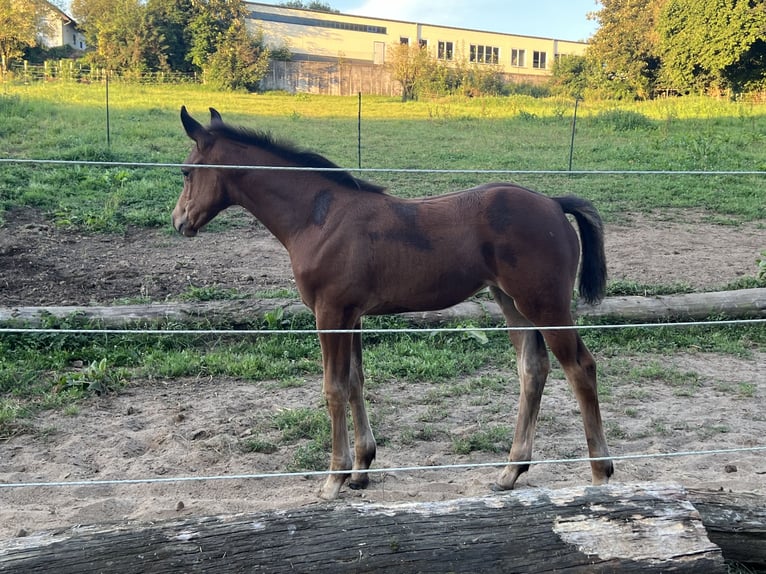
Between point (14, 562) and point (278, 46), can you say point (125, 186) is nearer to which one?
point (14, 562)

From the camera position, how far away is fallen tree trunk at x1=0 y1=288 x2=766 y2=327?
19.3 ft

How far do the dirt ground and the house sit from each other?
99.5ft

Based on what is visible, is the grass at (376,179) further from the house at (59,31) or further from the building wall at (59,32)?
the building wall at (59,32)

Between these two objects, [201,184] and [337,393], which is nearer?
[337,393]

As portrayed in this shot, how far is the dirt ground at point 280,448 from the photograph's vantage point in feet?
12.1

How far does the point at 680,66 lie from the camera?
26.5 metres

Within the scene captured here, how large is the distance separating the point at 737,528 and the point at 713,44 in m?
26.4

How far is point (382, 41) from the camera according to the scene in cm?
4141

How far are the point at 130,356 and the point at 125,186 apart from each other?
5870 mm

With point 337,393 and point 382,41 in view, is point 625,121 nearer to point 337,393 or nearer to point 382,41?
point 337,393

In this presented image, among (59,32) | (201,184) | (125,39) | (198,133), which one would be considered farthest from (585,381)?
(59,32)

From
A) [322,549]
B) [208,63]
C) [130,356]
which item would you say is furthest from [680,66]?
[322,549]

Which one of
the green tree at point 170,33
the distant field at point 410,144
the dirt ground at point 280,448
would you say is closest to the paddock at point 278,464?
the dirt ground at point 280,448

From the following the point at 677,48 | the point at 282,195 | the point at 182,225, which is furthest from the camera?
the point at 677,48
